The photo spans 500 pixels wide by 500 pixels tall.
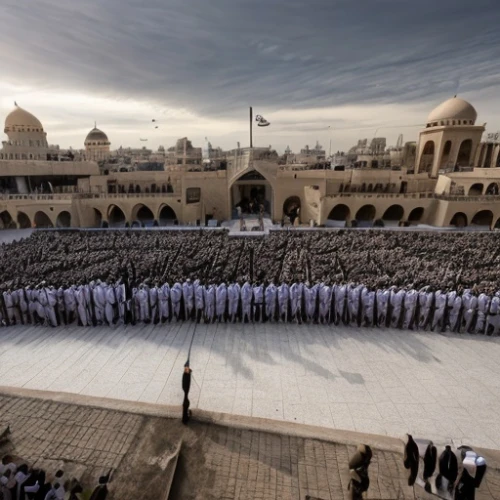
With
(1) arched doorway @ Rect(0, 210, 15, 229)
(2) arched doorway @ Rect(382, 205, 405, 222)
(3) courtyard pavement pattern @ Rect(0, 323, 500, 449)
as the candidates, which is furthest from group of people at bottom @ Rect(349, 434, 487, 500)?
(1) arched doorway @ Rect(0, 210, 15, 229)

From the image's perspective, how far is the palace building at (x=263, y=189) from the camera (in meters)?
20.7

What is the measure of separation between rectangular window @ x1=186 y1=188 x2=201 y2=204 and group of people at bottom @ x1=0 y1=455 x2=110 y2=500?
18316mm

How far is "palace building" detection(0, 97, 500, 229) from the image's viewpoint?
20734mm

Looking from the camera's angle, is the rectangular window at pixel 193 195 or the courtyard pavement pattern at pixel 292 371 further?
the rectangular window at pixel 193 195

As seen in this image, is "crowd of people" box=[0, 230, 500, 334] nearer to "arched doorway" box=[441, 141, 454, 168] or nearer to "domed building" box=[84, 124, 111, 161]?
"arched doorway" box=[441, 141, 454, 168]

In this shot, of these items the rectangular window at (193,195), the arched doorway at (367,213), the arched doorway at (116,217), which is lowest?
the arched doorway at (116,217)

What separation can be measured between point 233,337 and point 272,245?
270 inches

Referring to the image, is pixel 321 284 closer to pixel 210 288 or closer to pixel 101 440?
pixel 210 288

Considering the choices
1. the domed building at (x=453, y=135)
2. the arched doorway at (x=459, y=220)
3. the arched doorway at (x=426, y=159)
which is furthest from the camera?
the arched doorway at (x=426, y=159)

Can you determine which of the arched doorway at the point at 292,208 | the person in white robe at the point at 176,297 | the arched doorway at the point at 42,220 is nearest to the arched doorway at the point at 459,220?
the arched doorway at the point at 292,208

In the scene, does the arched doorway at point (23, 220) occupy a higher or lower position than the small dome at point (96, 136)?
lower

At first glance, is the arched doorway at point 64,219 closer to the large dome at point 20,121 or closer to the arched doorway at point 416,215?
the large dome at point 20,121

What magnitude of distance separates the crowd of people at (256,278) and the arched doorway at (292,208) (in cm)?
676

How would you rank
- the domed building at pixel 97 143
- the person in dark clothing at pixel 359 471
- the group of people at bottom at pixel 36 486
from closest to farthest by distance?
the person in dark clothing at pixel 359 471 → the group of people at bottom at pixel 36 486 → the domed building at pixel 97 143
